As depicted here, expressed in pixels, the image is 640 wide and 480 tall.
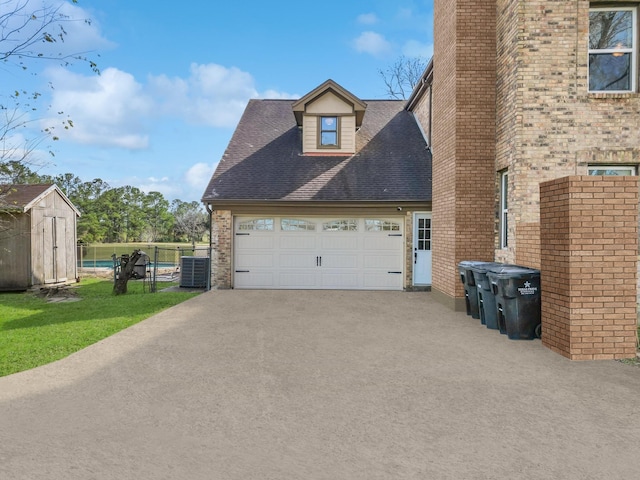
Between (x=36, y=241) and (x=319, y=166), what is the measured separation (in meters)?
10.8

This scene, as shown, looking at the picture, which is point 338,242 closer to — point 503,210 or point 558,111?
point 503,210

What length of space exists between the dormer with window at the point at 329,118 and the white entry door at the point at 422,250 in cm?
361

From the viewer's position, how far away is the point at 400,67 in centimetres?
2644

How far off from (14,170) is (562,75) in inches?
423

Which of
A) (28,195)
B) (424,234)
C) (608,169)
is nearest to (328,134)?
(424,234)

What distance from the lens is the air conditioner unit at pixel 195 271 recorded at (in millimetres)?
13453

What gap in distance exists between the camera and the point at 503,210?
897cm

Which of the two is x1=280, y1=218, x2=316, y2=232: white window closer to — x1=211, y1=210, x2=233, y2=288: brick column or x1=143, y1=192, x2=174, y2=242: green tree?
x1=211, y1=210, x2=233, y2=288: brick column

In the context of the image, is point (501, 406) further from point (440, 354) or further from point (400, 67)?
point (400, 67)

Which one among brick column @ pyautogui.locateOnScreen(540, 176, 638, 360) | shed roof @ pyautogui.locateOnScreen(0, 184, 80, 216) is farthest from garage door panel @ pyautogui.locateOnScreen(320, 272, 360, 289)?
shed roof @ pyautogui.locateOnScreen(0, 184, 80, 216)

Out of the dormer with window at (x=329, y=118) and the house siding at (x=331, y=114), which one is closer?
the dormer with window at (x=329, y=118)

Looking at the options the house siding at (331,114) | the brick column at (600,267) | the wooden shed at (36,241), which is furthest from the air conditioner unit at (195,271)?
the brick column at (600,267)

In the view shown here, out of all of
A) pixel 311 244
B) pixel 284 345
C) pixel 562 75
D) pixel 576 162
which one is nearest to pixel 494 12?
pixel 562 75

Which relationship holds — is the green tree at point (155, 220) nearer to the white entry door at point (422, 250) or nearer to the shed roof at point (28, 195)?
the shed roof at point (28, 195)
